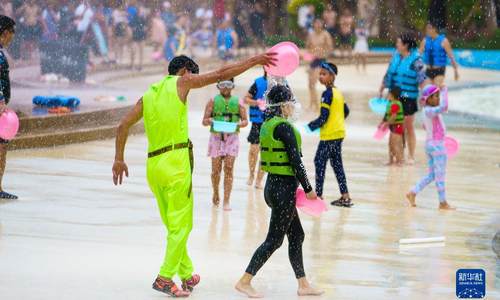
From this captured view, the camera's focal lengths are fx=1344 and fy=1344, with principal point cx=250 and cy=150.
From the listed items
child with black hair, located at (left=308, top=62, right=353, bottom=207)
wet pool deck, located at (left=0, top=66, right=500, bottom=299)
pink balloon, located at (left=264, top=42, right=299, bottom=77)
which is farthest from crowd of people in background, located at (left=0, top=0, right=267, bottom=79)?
pink balloon, located at (left=264, top=42, right=299, bottom=77)

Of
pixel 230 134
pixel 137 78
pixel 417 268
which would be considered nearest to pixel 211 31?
pixel 137 78

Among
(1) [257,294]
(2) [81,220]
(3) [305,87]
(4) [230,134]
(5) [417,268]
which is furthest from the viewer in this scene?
(3) [305,87]

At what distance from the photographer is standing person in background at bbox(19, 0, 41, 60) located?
114 ft

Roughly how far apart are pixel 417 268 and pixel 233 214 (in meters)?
2.99

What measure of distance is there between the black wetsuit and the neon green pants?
21.7 inches

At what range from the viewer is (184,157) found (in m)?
9.78

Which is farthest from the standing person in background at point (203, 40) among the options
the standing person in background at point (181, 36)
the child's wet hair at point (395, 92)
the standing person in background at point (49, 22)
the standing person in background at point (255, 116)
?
the standing person in background at point (255, 116)

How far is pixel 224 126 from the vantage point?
45.3 feet

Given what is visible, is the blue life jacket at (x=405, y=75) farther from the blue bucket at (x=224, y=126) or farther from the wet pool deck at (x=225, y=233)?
the blue bucket at (x=224, y=126)

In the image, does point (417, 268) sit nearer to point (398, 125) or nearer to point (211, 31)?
point (398, 125)

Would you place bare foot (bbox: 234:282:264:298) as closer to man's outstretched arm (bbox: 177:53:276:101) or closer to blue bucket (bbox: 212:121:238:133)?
man's outstretched arm (bbox: 177:53:276:101)

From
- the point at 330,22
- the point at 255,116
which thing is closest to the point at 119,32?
the point at 330,22

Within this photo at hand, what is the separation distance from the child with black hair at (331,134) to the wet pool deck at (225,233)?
41 centimetres

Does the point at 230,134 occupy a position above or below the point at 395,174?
above
